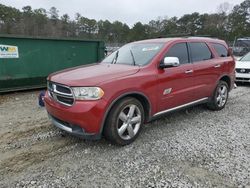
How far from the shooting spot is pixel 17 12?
6394 cm

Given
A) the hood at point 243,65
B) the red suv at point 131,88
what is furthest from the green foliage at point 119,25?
the red suv at point 131,88

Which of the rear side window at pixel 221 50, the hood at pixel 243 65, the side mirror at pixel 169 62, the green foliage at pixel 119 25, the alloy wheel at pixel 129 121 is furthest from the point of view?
the green foliage at pixel 119 25

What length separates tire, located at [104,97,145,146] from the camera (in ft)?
11.5

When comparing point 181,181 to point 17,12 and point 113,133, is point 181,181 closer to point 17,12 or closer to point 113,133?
point 113,133

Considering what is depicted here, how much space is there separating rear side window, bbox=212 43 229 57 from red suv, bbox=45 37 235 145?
39 centimetres

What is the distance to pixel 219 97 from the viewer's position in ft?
18.5

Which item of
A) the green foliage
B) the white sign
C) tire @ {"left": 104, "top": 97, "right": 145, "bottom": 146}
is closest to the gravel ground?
tire @ {"left": 104, "top": 97, "right": 145, "bottom": 146}

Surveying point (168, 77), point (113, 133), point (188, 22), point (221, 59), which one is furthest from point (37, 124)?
point (188, 22)

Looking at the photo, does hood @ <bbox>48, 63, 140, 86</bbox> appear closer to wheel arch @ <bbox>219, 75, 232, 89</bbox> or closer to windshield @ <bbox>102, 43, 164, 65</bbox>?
windshield @ <bbox>102, 43, 164, 65</bbox>

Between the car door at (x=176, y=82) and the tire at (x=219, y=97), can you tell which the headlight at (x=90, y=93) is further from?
the tire at (x=219, y=97)

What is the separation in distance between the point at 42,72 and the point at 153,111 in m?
4.88

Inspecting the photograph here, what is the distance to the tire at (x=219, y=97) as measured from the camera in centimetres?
548

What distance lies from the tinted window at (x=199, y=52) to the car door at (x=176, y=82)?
20cm

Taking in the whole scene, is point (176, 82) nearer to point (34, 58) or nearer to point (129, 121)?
point (129, 121)
